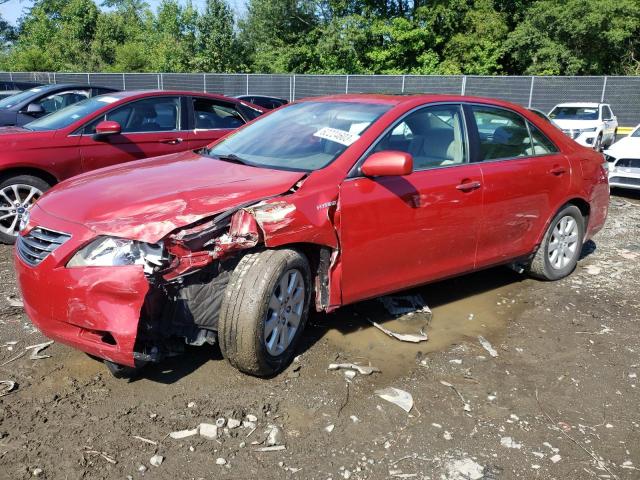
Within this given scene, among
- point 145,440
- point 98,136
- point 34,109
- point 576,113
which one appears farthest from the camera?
point 576,113

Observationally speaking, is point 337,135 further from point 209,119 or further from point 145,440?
point 209,119

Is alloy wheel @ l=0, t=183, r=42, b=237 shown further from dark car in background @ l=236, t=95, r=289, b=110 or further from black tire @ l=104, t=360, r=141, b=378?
dark car in background @ l=236, t=95, r=289, b=110

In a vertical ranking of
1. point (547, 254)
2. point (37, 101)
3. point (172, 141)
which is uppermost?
point (37, 101)

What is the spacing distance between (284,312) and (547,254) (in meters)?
2.94

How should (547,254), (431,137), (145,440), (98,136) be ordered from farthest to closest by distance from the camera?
(98,136) → (547,254) → (431,137) → (145,440)

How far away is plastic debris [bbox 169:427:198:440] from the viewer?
9.91 ft

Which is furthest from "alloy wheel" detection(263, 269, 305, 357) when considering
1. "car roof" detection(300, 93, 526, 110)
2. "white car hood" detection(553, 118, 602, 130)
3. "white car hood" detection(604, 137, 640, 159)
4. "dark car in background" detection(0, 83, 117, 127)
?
"white car hood" detection(553, 118, 602, 130)

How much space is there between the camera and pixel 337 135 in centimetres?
411

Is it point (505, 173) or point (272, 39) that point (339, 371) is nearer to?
point (505, 173)

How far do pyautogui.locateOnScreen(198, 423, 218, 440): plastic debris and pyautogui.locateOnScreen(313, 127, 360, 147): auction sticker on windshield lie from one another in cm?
197

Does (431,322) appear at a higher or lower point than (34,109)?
lower

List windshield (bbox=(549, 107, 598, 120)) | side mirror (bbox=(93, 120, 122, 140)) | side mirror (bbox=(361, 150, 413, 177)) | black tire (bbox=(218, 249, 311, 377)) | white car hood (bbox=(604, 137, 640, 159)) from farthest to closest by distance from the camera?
windshield (bbox=(549, 107, 598, 120)) → white car hood (bbox=(604, 137, 640, 159)) → side mirror (bbox=(93, 120, 122, 140)) → side mirror (bbox=(361, 150, 413, 177)) → black tire (bbox=(218, 249, 311, 377))

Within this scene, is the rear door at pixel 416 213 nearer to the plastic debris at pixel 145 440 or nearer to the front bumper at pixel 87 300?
the front bumper at pixel 87 300

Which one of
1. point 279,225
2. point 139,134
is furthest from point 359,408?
point 139,134
